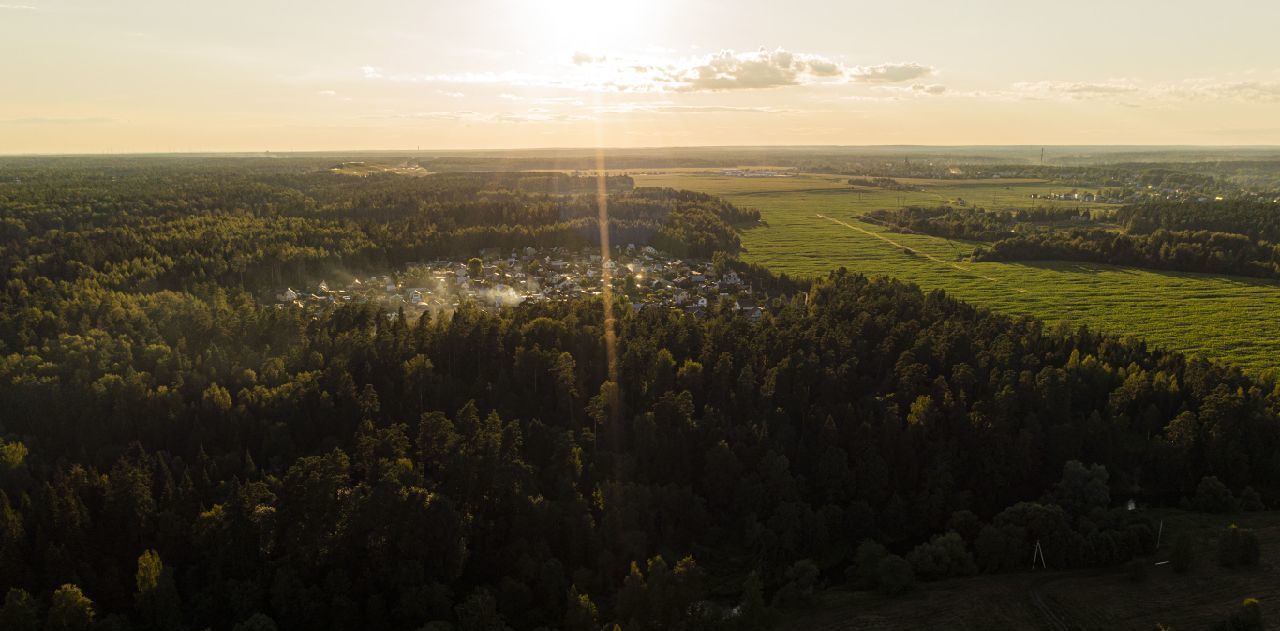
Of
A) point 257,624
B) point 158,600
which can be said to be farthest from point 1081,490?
point 158,600

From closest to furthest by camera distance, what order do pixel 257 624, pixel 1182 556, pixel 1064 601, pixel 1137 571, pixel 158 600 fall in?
pixel 257 624, pixel 158 600, pixel 1064 601, pixel 1137 571, pixel 1182 556

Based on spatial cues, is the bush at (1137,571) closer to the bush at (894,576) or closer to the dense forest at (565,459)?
the dense forest at (565,459)

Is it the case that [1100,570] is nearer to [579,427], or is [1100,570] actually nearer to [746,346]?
[746,346]

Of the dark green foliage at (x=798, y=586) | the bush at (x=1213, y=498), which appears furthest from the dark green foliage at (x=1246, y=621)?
the dark green foliage at (x=798, y=586)

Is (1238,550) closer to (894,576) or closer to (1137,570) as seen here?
(1137,570)

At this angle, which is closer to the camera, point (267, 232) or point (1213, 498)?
point (1213, 498)

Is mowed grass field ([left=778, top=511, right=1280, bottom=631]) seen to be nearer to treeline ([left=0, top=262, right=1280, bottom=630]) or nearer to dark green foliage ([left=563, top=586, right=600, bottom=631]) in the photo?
treeline ([left=0, top=262, right=1280, bottom=630])
